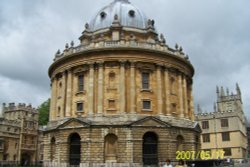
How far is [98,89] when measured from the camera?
35.8 meters

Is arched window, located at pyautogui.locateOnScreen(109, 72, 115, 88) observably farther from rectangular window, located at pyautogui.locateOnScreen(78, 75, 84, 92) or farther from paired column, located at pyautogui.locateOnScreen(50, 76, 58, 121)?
paired column, located at pyautogui.locateOnScreen(50, 76, 58, 121)

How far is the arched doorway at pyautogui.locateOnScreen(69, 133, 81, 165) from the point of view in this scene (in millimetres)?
34688

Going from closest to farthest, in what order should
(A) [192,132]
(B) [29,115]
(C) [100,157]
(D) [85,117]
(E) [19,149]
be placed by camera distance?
(C) [100,157], (D) [85,117], (A) [192,132], (E) [19,149], (B) [29,115]

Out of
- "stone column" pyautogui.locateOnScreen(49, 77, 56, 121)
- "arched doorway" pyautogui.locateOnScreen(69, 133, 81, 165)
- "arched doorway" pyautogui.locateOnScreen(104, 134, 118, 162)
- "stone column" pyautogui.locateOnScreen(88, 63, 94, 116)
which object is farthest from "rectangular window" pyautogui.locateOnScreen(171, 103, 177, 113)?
"stone column" pyautogui.locateOnScreen(49, 77, 56, 121)

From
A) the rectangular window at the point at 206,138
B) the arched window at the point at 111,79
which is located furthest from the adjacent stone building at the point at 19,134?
the rectangular window at the point at 206,138

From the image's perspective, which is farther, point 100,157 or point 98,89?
point 98,89

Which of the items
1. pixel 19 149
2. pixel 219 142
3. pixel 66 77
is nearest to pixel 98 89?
pixel 66 77

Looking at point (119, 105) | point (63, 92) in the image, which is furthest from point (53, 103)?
point (119, 105)

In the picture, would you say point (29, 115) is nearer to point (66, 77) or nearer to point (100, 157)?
point (66, 77)

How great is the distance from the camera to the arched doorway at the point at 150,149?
33562 millimetres

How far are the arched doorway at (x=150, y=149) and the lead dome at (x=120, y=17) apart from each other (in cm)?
1741

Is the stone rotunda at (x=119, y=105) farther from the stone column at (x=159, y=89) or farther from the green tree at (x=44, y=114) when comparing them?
the green tree at (x=44, y=114)

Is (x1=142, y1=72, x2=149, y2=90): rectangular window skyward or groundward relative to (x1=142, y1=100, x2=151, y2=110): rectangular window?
skyward

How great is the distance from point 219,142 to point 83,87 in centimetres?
4200
